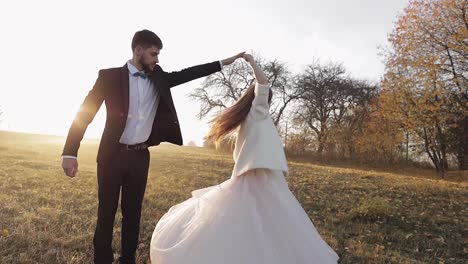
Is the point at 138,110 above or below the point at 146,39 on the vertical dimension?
below

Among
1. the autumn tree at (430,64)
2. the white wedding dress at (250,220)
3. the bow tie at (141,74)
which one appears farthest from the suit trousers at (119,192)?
the autumn tree at (430,64)

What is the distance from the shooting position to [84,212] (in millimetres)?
6559

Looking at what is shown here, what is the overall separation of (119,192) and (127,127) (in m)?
0.63

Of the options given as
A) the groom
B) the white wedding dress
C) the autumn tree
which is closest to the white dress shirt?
the groom

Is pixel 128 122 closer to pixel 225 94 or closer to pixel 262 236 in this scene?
pixel 262 236

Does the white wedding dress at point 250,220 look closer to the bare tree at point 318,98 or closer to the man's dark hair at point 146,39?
the man's dark hair at point 146,39

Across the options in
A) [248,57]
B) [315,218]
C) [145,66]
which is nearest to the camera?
[145,66]

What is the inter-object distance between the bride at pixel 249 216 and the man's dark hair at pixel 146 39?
906 millimetres

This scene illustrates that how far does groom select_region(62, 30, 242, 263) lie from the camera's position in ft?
11.4

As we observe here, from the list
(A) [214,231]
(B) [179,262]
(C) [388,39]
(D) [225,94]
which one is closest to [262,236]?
(A) [214,231]

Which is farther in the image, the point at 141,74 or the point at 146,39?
the point at 141,74

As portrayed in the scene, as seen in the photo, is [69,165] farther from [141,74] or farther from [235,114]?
[235,114]

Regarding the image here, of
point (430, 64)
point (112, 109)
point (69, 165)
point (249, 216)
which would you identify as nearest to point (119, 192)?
point (69, 165)

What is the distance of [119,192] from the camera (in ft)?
12.0
